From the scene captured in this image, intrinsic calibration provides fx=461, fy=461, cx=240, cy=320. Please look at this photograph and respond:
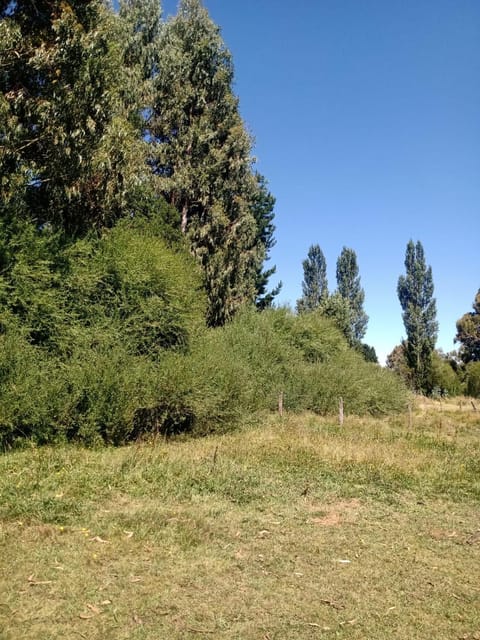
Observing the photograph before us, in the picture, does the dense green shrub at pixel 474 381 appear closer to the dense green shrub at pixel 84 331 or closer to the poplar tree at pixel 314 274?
the poplar tree at pixel 314 274

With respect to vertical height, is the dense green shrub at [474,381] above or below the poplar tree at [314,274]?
below

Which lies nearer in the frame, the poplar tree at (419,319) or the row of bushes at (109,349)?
the row of bushes at (109,349)

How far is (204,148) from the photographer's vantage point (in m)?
22.1

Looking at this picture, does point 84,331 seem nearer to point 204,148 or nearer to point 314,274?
point 204,148

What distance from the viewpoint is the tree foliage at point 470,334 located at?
177 ft

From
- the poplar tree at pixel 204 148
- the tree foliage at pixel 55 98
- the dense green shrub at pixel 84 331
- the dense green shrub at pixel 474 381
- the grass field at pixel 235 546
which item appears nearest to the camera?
the grass field at pixel 235 546

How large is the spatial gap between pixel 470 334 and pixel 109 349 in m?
51.6

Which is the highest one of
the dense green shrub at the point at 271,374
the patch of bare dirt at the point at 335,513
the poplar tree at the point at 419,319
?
the poplar tree at the point at 419,319

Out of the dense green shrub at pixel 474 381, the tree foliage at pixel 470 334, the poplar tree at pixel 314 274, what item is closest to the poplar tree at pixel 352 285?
the poplar tree at pixel 314 274

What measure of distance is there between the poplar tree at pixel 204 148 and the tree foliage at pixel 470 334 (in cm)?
4100

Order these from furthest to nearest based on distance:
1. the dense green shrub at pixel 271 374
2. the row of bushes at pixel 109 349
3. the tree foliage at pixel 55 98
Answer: the dense green shrub at pixel 271 374 < the row of bushes at pixel 109 349 < the tree foliage at pixel 55 98

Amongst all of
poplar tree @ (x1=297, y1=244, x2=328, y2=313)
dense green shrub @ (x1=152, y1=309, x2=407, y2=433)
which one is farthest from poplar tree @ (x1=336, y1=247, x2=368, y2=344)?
dense green shrub @ (x1=152, y1=309, x2=407, y2=433)

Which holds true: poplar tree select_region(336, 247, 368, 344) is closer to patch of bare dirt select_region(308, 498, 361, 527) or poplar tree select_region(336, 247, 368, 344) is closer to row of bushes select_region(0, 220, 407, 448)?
row of bushes select_region(0, 220, 407, 448)

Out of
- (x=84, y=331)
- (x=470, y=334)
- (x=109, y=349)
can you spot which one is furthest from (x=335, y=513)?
(x=470, y=334)
